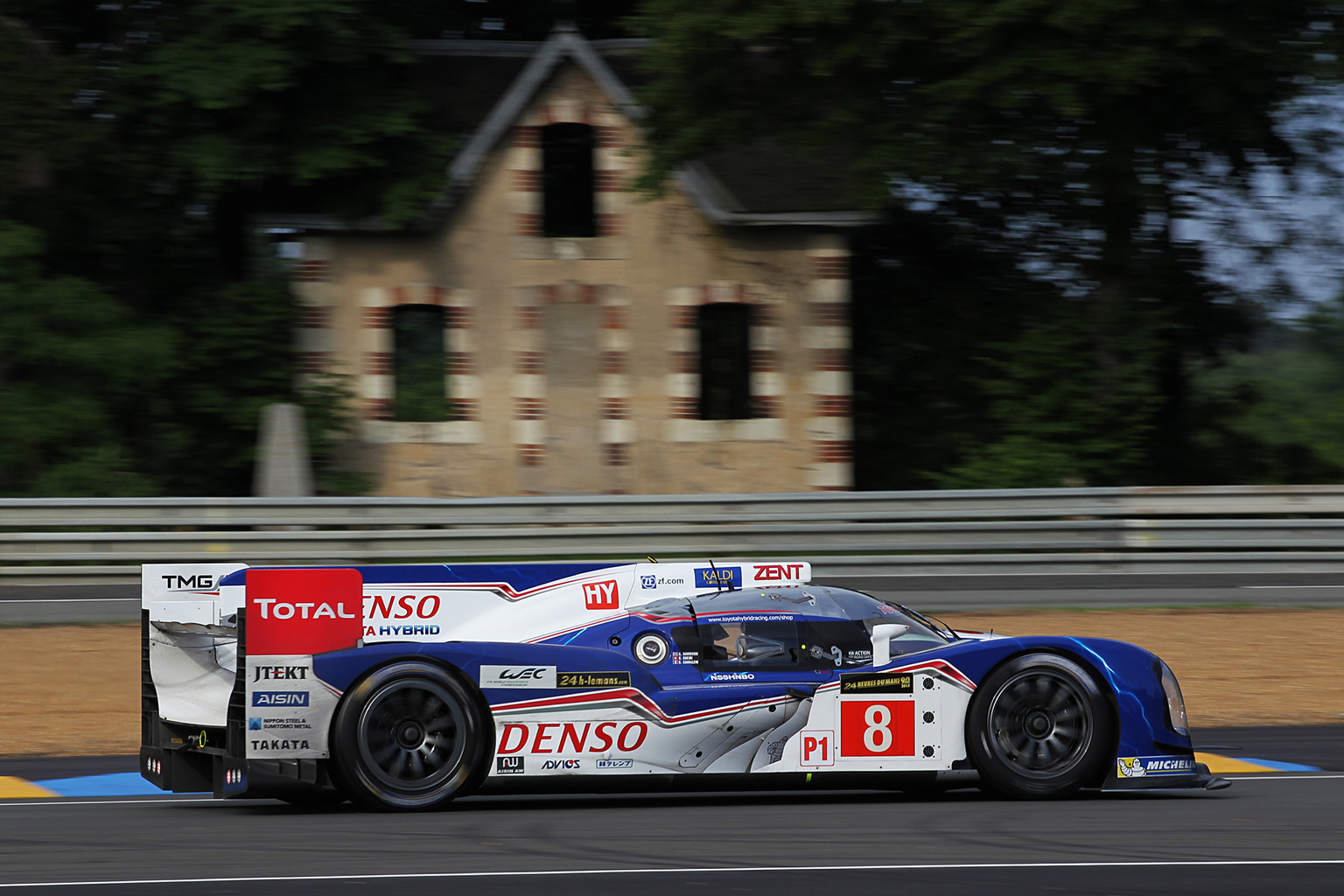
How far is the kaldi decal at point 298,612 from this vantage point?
24.6ft

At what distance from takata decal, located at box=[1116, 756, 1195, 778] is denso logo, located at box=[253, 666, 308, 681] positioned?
12.4 ft

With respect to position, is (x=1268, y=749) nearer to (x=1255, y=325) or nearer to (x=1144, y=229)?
(x=1144, y=229)

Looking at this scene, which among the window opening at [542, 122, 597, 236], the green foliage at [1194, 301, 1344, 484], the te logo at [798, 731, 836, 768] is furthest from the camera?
the window opening at [542, 122, 597, 236]

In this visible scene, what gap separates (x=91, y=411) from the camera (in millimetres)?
19828

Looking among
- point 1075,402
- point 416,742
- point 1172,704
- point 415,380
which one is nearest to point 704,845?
point 416,742

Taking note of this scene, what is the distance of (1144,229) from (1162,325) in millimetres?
2015

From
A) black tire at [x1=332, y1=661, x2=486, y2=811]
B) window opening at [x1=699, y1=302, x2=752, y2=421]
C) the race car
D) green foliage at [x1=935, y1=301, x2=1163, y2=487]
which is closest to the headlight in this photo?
the race car

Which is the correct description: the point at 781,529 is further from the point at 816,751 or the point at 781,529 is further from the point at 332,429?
the point at 332,429

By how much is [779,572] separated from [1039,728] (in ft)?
5.46

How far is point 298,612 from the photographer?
7.53 m

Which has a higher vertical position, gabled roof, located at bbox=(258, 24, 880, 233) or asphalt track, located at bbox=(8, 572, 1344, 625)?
gabled roof, located at bbox=(258, 24, 880, 233)

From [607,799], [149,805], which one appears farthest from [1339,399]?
[149,805]

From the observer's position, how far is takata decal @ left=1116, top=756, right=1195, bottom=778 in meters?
7.81

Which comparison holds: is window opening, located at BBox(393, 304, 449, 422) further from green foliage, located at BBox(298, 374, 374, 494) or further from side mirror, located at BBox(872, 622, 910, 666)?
side mirror, located at BBox(872, 622, 910, 666)
